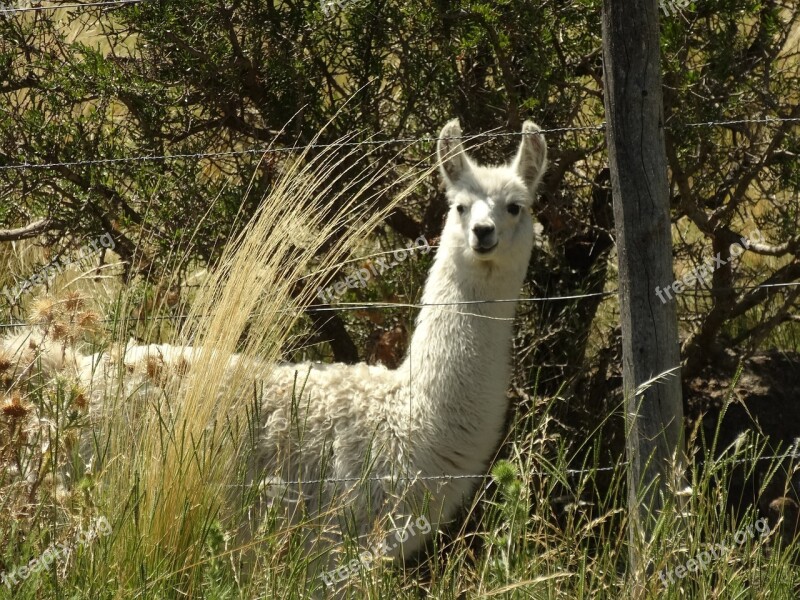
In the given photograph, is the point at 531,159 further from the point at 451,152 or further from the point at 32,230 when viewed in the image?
the point at 32,230

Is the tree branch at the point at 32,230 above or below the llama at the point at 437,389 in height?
above

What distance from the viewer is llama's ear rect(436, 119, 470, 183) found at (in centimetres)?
441

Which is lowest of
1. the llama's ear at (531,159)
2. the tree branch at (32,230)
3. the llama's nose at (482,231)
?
the llama's nose at (482,231)


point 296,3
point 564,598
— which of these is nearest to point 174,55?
point 296,3

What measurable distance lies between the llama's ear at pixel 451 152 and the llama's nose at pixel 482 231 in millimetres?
326

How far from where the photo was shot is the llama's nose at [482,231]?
4.25m

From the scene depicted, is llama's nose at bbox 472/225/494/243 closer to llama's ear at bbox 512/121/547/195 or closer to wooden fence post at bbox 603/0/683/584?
llama's ear at bbox 512/121/547/195

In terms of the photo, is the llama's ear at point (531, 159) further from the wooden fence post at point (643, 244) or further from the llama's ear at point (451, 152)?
the wooden fence post at point (643, 244)

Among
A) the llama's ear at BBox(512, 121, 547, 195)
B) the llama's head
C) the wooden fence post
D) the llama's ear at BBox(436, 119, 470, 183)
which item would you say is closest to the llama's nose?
the llama's head

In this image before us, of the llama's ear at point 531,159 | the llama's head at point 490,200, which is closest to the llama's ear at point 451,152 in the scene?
the llama's head at point 490,200

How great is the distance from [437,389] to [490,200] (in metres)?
0.90

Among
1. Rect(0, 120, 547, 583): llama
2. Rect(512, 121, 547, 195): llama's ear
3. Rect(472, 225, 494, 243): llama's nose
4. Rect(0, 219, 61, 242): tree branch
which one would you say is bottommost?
Rect(0, 120, 547, 583): llama

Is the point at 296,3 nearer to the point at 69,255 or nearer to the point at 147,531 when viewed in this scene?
the point at 69,255

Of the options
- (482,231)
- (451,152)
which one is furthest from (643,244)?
(451,152)
